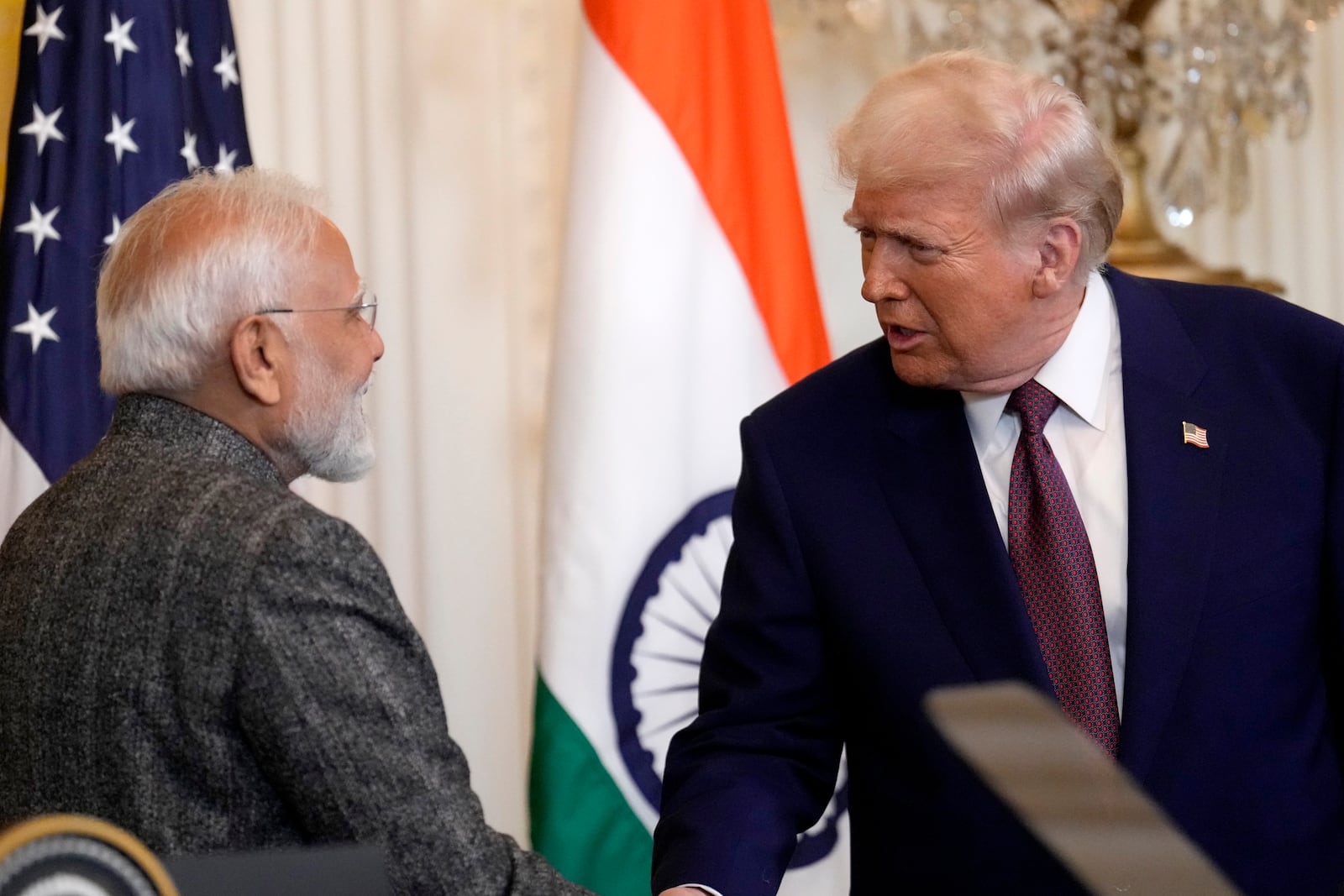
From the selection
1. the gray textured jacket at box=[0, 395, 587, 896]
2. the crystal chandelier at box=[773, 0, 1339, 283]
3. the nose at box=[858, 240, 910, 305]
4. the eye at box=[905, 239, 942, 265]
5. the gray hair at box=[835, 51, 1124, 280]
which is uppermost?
the crystal chandelier at box=[773, 0, 1339, 283]

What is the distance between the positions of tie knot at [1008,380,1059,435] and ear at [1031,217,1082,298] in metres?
0.11

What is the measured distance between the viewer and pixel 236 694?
146 centimetres

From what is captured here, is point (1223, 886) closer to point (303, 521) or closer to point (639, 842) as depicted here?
point (303, 521)

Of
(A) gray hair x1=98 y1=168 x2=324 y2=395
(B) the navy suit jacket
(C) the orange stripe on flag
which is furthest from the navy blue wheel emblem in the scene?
(A) gray hair x1=98 y1=168 x2=324 y2=395

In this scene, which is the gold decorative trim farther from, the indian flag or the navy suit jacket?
the indian flag

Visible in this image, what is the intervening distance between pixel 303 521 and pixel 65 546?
0.26m

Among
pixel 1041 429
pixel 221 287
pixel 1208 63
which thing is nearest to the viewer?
pixel 221 287

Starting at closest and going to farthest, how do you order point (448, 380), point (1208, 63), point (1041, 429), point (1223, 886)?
point (1223, 886) < point (1041, 429) < point (1208, 63) < point (448, 380)

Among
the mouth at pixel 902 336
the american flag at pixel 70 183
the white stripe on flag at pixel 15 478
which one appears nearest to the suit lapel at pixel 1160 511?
the mouth at pixel 902 336

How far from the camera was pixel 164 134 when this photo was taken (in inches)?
110

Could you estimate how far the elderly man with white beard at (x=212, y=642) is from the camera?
1.46 meters

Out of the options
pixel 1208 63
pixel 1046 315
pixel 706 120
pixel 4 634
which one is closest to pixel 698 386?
pixel 706 120

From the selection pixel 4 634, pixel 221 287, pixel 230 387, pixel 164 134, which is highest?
pixel 164 134

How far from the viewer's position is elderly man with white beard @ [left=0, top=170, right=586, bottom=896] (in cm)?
146
